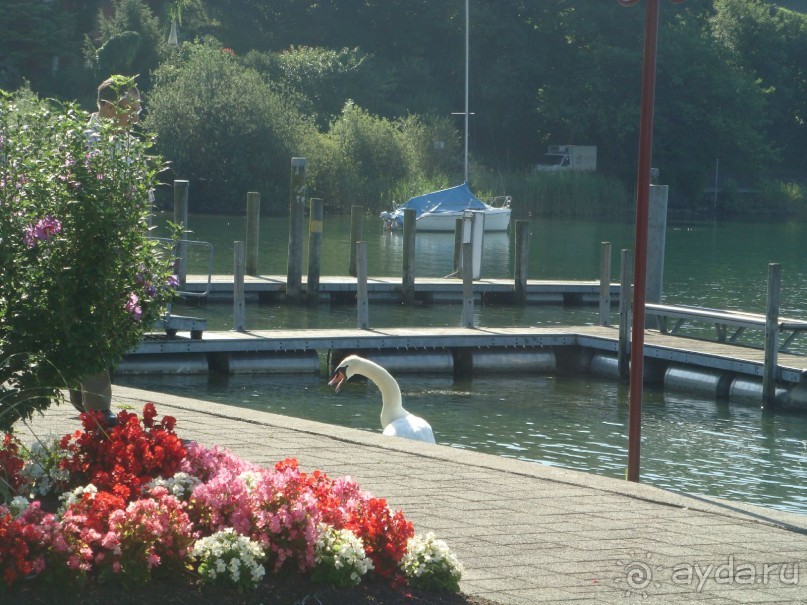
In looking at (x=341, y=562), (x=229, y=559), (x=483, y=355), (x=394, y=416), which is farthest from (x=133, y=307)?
(x=483, y=355)

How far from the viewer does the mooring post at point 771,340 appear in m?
17.5

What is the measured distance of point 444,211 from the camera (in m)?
51.9

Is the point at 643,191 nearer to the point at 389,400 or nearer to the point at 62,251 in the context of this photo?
the point at 62,251

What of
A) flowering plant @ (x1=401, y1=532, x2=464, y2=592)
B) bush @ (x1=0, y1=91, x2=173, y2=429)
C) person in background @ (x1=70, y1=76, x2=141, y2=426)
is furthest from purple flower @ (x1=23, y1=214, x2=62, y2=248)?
flowering plant @ (x1=401, y1=532, x2=464, y2=592)

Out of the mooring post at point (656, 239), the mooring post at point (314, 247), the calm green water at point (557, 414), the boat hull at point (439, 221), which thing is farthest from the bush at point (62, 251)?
the boat hull at point (439, 221)

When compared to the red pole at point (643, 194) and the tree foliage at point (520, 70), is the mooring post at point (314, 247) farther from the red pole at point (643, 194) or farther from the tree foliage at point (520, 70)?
the tree foliage at point (520, 70)

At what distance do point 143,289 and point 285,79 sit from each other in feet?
207

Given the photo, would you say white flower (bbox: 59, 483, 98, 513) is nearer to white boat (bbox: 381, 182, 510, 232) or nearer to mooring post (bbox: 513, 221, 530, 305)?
mooring post (bbox: 513, 221, 530, 305)

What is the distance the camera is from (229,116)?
197 ft

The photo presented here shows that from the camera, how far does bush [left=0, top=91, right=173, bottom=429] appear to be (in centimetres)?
686

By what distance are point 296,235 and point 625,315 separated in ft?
28.5

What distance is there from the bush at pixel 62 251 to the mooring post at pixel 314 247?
729 inches

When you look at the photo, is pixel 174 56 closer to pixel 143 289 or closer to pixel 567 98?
pixel 567 98

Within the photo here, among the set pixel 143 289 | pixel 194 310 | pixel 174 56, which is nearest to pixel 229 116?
pixel 174 56
